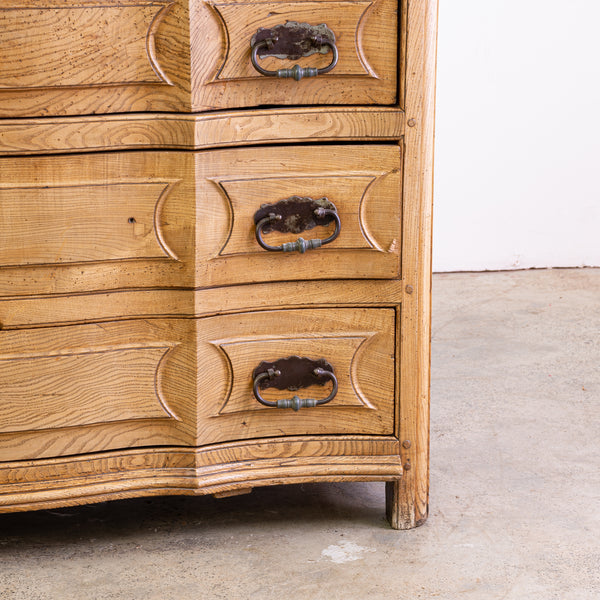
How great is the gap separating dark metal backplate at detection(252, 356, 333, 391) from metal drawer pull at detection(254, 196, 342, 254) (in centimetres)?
21

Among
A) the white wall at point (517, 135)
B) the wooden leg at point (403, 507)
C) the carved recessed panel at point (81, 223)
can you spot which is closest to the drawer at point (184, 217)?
the carved recessed panel at point (81, 223)

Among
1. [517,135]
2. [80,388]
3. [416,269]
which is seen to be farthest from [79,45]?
[517,135]

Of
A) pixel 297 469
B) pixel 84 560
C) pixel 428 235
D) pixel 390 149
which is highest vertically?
pixel 390 149

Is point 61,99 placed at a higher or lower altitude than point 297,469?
higher

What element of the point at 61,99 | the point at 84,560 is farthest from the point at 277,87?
the point at 84,560

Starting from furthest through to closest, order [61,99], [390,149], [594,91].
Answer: [594,91] → [390,149] → [61,99]

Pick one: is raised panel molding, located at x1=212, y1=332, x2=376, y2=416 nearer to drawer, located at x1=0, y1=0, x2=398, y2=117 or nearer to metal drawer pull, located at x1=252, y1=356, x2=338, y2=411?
metal drawer pull, located at x1=252, y1=356, x2=338, y2=411

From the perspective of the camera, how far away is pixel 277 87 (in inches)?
64.6

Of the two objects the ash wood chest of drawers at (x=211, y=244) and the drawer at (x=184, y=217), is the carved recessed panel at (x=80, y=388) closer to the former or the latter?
the ash wood chest of drawers at (x=211, y=244)

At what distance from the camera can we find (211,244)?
1.66 meters

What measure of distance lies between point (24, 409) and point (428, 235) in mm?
764

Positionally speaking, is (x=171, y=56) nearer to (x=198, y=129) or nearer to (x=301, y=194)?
(x=198, y=129)

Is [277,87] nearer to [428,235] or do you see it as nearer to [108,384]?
[428,235]

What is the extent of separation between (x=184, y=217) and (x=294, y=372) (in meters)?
0.34
